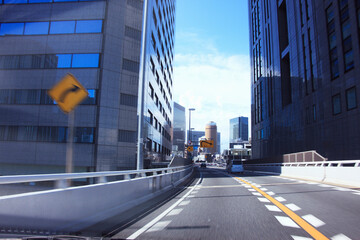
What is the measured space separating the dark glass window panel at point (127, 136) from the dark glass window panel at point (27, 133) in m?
9.88

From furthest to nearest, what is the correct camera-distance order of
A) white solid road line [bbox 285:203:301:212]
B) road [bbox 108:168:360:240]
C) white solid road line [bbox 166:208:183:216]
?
white solid road line [bbox 285:203:301:212] → white solid road line [bbox 166:208:183:216] → road [bbox 108:168:360:240]

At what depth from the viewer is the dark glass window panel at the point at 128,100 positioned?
33703mm

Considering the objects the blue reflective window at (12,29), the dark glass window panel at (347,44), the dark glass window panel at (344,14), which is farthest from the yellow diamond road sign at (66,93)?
the blue reflective window at (12,29)

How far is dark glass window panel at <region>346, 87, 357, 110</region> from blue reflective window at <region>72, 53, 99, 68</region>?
1120 inches

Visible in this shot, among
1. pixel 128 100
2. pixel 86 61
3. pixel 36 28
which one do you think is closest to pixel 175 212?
pixel 128 100

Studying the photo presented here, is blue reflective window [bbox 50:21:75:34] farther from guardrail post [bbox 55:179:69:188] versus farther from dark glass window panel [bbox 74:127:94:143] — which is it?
guardrail post [bbox 55:179:69:188]

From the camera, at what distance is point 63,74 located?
33.1 m

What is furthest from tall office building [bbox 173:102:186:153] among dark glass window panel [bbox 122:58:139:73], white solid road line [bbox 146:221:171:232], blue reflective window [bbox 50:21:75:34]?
white solid road line [bbox 146:221:171:232]

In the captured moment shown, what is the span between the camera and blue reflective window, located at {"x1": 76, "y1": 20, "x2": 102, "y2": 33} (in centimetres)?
3388

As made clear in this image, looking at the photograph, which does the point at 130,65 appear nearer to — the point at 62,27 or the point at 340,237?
the point at 62,27

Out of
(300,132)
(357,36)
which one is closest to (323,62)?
(357,36)

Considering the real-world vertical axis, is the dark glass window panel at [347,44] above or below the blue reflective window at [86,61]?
above

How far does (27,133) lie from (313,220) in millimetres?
33623

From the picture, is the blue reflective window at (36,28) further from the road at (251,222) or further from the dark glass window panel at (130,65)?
the road at (251,222)
